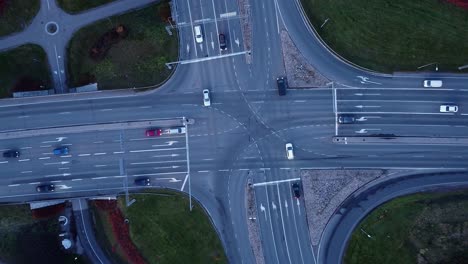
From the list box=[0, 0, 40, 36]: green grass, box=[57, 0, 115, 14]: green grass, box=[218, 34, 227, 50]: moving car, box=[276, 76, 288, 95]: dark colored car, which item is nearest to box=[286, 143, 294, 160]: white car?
box=[276, 76, 288, 95]: dark colored car

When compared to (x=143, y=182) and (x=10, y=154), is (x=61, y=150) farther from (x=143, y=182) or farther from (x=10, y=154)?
(x=143, y=182)

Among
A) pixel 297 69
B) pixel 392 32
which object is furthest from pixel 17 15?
pixel 392 32

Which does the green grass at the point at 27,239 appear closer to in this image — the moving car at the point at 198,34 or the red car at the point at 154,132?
the red car at the point at 154,132

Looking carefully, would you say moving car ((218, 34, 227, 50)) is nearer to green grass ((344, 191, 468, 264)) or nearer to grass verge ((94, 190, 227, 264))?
grass verge ((94, 190, 227, 264))

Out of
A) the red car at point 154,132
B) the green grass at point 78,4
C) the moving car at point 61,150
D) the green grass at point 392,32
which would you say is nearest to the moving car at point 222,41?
the green grass at point 392,32

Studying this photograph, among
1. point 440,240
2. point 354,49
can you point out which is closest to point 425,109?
point 354,49

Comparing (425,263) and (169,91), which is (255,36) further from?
(425,263)
